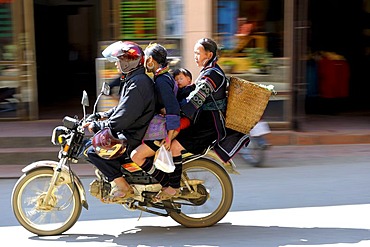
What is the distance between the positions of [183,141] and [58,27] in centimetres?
1088

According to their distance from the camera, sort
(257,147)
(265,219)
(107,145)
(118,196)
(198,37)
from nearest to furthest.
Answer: (107,145) < (118,196) < (265,219) < (257,147) < (198,37)

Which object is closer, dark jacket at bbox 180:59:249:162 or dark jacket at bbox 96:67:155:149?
dark jacket at bbox 96:67:155:149

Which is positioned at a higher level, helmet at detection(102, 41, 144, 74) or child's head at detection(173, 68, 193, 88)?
helmet at detection(102, 41, 144, 74)

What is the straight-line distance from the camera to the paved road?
16.9 feet

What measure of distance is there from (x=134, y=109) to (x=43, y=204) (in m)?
1.19

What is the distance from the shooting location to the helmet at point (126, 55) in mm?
4957

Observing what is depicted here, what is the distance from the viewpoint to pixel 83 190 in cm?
521

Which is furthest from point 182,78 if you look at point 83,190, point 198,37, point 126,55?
point 198,37

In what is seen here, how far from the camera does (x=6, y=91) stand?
9383mm

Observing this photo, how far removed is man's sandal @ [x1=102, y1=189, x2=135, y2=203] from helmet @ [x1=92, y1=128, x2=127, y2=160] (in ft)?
1.10

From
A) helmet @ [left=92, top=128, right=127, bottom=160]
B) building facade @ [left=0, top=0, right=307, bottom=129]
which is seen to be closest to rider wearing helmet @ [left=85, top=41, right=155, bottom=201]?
helmet @ [left=92, top=128, right=127, bottom=160]

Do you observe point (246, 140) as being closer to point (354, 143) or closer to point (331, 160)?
point (331, 160)

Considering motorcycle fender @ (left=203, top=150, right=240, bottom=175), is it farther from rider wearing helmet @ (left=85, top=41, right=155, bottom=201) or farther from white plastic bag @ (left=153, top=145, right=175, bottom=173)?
rider wearing helmet @ (left=85, top=41, right=155, bottom=201)

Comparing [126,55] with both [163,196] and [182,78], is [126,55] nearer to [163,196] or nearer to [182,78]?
[182,78]
